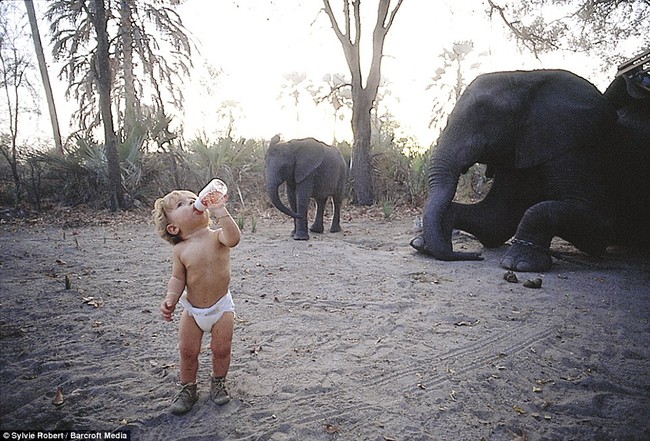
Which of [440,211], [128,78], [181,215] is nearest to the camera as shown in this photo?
[181,215]

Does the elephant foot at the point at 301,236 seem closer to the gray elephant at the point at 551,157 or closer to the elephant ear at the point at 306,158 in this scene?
the elephant ear at the point at 306,158

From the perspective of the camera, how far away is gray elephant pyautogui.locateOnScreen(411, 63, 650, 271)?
469 cm

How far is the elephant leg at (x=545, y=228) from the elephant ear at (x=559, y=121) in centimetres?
57

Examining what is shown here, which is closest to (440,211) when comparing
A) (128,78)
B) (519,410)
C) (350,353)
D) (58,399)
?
(350,353)

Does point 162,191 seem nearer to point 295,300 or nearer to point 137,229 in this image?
point 137,229

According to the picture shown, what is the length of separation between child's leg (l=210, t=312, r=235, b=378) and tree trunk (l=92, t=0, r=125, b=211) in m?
7.82

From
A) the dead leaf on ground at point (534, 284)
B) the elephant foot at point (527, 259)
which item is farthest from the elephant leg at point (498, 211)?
the dead leaf on ground at point (534, 284)

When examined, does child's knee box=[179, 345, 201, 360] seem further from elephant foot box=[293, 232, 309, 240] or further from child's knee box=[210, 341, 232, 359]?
elephant foot box=[293, 232, 309, 240]

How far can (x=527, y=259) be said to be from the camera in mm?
4582

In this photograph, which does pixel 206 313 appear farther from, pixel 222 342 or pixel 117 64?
pixel 117 64

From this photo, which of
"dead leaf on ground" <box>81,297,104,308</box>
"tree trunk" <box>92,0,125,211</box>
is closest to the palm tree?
"tree trunk" <box>92,0,125,211</box>

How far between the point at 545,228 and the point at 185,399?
3.99 m

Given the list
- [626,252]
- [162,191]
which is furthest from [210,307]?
[162,191]

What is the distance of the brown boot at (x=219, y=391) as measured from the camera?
2.16 m
